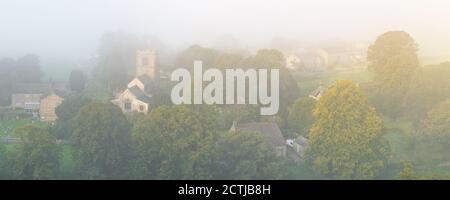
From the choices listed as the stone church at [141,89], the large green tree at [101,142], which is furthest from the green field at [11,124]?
the stone church at [141,89]

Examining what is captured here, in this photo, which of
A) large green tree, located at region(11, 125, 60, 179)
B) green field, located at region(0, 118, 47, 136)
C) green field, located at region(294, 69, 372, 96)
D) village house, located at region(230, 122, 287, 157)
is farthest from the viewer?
green field, located at region(294, 69, 372, 96)

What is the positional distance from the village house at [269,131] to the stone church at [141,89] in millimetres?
768

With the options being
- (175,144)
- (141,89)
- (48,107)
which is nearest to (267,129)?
(175,144)

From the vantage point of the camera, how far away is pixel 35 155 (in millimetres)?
5645

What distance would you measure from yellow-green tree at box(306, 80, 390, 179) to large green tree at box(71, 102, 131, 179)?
1578mm

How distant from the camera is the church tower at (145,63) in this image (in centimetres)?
593

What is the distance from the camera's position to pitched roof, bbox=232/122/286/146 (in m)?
5.87

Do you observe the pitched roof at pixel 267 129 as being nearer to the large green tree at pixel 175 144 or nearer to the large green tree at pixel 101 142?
the large green tree at pixel 175 144

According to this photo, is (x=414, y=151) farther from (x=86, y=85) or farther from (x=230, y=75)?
(x=86, y=85)

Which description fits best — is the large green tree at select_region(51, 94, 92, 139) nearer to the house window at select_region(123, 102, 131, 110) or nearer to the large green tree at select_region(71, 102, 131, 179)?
the large green tree at select_region(71, 102, 131, 179)

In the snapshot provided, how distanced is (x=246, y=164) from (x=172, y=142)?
0.64 meters

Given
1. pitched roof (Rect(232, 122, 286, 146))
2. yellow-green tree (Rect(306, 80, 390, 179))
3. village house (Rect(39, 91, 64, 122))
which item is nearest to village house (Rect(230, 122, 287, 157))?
pitched roof (Rect(232, 122, 286, 146))

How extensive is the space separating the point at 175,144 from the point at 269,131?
32.1 inches
